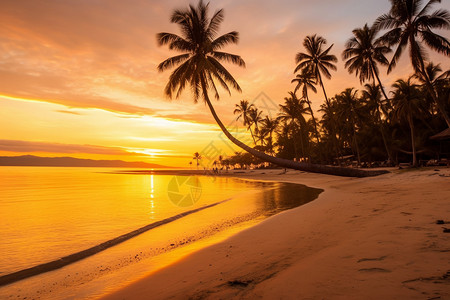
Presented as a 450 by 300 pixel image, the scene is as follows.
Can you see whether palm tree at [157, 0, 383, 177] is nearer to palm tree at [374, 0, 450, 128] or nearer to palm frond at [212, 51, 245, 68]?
palm frond at [212, 51, 245, 68]

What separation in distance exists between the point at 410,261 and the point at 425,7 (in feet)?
81.9

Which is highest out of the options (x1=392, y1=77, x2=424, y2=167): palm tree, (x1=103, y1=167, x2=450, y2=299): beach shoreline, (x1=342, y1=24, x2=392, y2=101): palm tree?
(x1=342, y1=24, x2=392, y2=101): palm tree

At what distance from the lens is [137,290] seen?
144 inches

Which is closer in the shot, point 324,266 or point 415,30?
point 324,266

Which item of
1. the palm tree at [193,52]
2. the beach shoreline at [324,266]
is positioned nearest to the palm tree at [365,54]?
the palm tree at [193,52]

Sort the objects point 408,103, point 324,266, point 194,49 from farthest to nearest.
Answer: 1. point 408,103
2. point 194,49
3. point 324,266

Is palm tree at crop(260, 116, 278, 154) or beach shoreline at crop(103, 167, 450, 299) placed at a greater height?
palm tree at crop(260, 116, 278, 154)

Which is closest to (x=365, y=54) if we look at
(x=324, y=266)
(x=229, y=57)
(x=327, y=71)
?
(x=327, y=71)

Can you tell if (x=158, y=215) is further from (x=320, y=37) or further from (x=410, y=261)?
(x=320, y=37)

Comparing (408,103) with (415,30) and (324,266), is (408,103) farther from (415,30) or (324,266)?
(324,266)

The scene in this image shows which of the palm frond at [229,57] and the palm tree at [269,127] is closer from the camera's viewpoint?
the palm frond at [229,57]

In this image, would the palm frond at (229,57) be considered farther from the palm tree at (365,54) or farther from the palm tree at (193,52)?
the palm tree at (365,54)

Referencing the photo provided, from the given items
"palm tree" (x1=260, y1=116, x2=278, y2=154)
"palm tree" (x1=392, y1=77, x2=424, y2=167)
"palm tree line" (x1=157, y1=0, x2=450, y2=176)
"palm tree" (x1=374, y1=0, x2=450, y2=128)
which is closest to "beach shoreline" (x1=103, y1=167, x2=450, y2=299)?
"palm tree line" (x1=157, y1=0, x2=450, y2=176)

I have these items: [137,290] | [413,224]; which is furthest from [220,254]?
[413,224]
